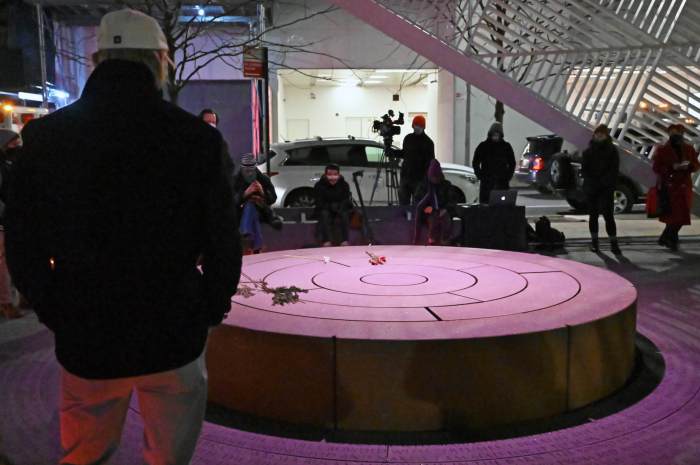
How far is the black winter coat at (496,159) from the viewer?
10.6m

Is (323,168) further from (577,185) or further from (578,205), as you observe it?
(578,205)

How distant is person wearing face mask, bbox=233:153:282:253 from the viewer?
8875mm

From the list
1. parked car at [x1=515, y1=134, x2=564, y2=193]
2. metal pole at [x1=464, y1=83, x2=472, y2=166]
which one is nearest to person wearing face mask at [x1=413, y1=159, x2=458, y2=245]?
parked car at [x1=515, y1=134, x2=564, y2=193]

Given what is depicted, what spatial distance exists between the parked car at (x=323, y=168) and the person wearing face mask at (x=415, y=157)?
2.10m

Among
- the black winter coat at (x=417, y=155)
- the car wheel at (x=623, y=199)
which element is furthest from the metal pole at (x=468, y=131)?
the black winter coat at (x=417, y=155)

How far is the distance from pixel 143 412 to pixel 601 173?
28.4 feet

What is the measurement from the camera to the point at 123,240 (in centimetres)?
207

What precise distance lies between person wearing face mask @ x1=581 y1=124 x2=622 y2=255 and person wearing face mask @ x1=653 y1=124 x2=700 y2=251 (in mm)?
698

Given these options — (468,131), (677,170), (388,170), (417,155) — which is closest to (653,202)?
(677,170)

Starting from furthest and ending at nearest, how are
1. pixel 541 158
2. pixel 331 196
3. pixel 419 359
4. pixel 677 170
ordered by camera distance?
→ pixel 541 158 → pixel 677 170 → pixel 331 196 → pixel 419 359

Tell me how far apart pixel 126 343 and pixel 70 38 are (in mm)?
20808

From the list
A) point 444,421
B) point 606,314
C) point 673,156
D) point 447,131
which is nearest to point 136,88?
point 444,421

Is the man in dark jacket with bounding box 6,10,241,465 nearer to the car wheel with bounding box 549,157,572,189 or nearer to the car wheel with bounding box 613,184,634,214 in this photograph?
the car wheel with bounding box 549,157,572,189

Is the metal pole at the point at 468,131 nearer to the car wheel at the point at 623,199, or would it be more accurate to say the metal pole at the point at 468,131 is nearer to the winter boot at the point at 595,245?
the car wheel at the point at 623,199
